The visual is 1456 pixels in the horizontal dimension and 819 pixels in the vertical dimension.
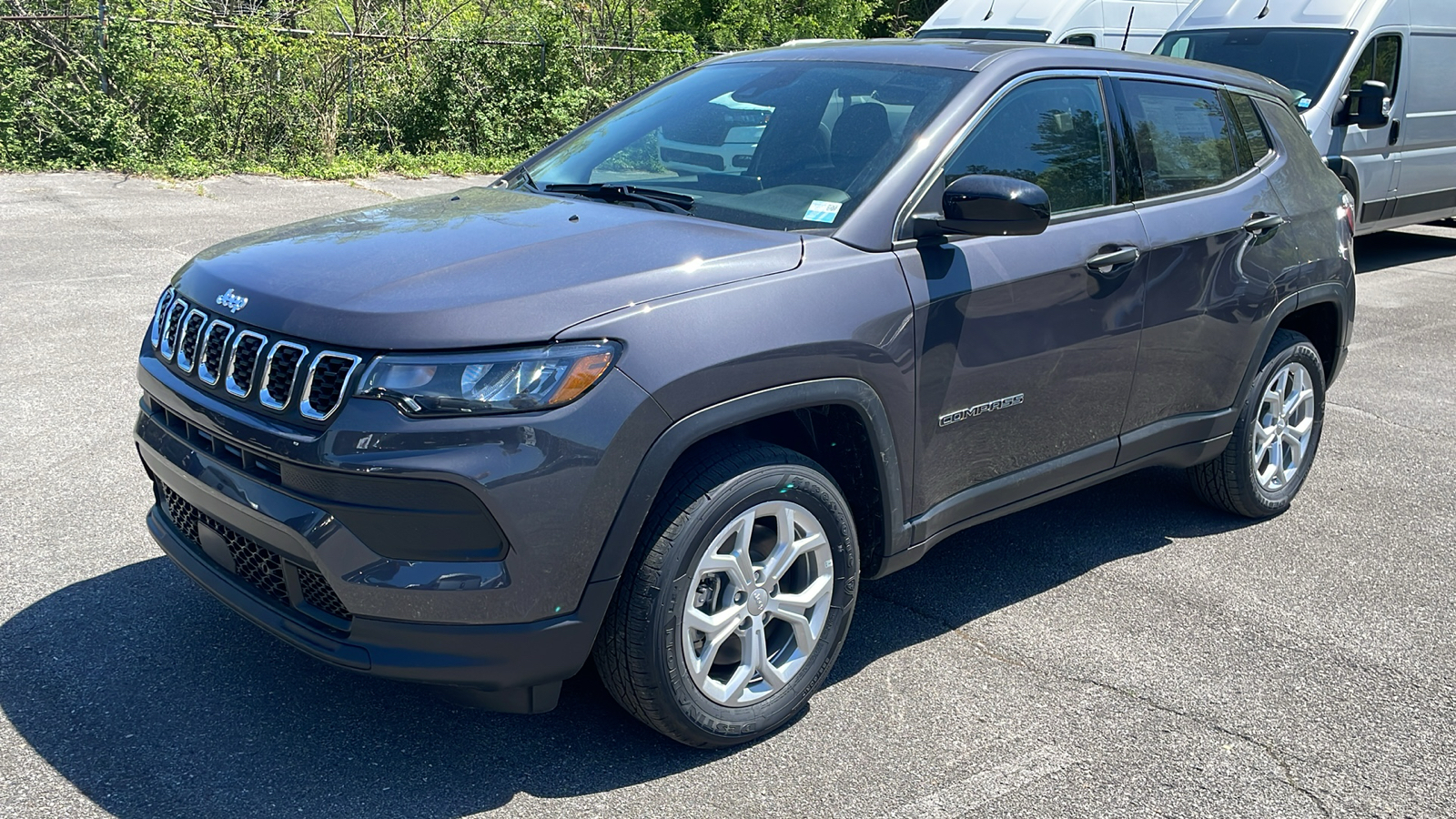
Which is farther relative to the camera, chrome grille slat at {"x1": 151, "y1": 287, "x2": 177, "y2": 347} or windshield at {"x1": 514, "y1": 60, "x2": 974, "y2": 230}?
windshield at {"x1": 514, "y1": 60, "x2": 974, "y2": 230}

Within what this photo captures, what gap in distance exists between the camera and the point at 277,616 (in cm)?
303

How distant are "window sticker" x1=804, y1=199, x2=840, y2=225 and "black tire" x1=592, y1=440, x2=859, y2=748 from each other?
0.69 metres

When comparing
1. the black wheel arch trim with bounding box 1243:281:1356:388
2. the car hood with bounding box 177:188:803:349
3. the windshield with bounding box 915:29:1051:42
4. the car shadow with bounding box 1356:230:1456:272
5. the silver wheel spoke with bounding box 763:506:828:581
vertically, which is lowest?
the car shadow with bounding box 1356:230:1456:272

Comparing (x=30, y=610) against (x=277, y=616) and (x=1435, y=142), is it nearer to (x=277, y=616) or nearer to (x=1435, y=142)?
(x=277, y=616)

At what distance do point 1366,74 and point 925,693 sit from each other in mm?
8909

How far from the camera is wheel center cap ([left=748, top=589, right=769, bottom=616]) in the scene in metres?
3.28

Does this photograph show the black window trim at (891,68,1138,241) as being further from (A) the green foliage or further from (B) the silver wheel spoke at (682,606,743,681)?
(A) the green foliage

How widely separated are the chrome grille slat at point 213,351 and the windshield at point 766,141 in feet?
4.12

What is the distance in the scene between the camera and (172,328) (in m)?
3.41

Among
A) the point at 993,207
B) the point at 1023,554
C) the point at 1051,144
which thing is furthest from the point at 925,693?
the point at 1051,144

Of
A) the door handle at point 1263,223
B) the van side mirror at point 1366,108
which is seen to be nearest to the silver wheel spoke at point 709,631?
the door handle at point 1263,223

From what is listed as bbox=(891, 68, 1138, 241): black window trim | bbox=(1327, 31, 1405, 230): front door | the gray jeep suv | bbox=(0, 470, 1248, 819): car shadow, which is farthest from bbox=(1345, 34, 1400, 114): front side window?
bbox=(0, 470, 1248, 819): car shadow

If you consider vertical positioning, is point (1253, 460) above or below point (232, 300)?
below

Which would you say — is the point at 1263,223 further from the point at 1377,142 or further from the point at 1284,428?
the point at 1377,142
